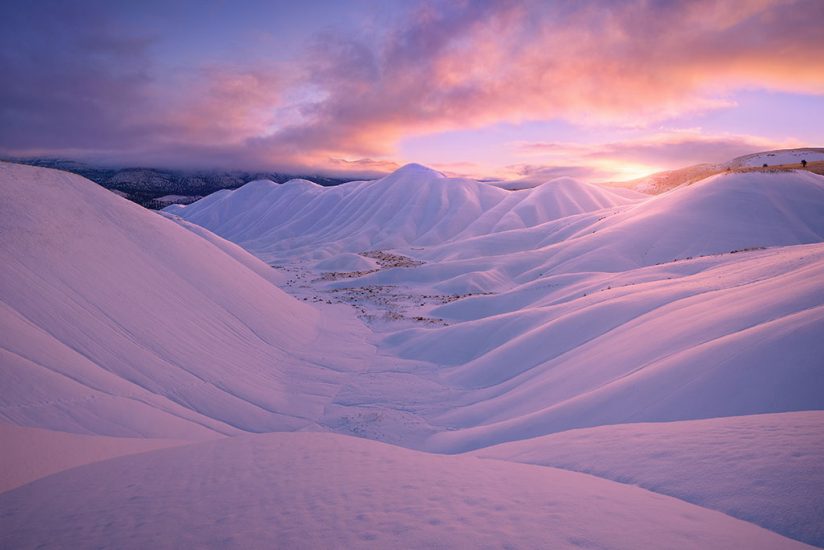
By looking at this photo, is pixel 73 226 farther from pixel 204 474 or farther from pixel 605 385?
pixel 605 385

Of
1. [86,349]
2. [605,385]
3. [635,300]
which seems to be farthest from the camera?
[635,300]

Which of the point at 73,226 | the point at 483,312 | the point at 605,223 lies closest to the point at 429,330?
the point at 483,312

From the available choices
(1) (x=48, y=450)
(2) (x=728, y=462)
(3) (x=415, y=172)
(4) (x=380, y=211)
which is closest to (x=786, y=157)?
(3) (x=415, y=172)

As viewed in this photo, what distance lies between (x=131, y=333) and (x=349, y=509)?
965 centimetres

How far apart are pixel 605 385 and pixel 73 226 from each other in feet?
53.2

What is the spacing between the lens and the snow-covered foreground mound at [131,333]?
25.8ft

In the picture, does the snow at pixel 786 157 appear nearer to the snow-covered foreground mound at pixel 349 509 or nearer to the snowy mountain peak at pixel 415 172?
the snowy mountain peak at pixel 415 172

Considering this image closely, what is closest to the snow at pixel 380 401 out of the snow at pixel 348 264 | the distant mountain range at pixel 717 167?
the snow at pixel 348 264

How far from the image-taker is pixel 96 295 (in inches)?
457

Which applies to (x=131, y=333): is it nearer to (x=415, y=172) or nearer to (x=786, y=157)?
(x=415, y=172)

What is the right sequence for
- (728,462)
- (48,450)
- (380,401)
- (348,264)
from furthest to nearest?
(348,264), (380,401), (48,450), (728,462)

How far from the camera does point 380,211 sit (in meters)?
87.4

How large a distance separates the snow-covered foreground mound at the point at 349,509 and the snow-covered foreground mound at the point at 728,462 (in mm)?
277

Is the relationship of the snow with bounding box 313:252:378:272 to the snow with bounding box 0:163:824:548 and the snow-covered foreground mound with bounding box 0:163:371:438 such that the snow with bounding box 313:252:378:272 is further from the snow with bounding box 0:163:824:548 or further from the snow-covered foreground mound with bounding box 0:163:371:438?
the snow-covered foreground mound with bounding box 0:163:371:438
